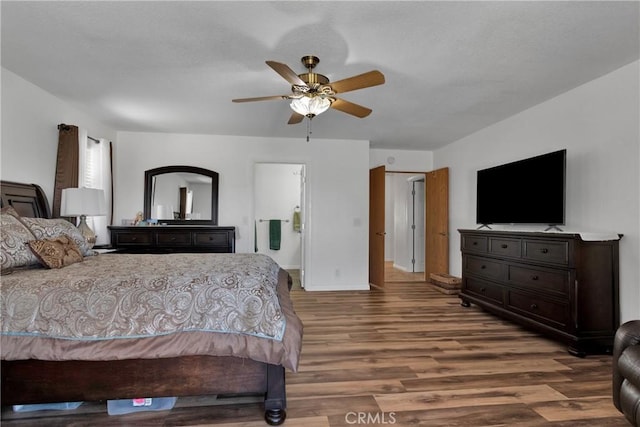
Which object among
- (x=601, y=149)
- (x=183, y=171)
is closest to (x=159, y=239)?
(x=183, y=171)

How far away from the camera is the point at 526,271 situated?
10.6ft

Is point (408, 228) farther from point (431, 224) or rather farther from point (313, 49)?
point (313, 49)

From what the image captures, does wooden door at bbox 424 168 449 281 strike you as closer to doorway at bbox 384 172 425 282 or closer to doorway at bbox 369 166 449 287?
doorway at bbox 369 166 449 287

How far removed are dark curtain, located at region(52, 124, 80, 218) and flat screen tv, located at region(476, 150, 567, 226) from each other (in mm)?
4765

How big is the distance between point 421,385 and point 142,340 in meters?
1.72

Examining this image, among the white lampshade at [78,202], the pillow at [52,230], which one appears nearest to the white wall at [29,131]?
the white lampshade at [78,202]

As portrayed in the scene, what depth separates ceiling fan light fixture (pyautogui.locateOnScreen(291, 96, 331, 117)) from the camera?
8.03 feet

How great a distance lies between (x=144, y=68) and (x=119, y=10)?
0.80 meters

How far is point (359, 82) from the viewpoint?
7.39ft

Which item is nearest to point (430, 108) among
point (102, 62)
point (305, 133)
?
point (305, 133)

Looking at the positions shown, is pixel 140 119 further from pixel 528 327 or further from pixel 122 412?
pixel 528 327

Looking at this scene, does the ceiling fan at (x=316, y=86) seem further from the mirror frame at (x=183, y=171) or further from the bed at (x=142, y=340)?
the mirror frame at (x=183, y=171)

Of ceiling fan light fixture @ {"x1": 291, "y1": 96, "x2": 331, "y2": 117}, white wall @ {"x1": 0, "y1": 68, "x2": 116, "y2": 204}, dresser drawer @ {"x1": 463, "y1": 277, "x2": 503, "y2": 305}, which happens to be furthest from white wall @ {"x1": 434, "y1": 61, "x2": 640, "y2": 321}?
white wall @ {"x1": 0, "y1": 68, "x2": 116, "y2": 204}

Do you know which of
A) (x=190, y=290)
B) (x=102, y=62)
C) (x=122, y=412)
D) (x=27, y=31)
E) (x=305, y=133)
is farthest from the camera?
(x=305, y=133)
